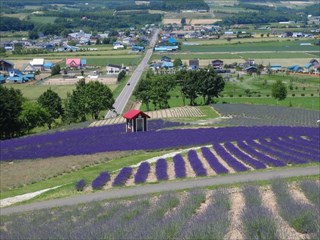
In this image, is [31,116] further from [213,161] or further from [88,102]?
[213,161]

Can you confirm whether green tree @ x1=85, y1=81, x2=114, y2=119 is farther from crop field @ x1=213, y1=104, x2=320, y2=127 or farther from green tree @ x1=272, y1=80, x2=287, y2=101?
green tree @ x1=272, y1=80, x2=287, y2=101

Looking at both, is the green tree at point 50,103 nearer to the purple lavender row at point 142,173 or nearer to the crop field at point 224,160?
the crop field at point 224,160

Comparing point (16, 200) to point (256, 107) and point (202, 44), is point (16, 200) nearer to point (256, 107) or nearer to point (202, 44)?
point (256, 107)

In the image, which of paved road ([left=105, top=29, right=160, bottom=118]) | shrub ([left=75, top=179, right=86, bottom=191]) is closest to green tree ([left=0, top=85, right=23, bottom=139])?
paved road ([left=105, top=29, right=160, bottom=118])

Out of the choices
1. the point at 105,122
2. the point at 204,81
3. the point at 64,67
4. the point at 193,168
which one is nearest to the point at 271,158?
the point at 193,168

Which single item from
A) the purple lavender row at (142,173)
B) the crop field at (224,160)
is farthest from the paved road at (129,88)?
the purple lavender row at (142,173)

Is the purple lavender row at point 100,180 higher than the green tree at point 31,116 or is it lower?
higher
